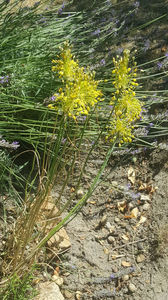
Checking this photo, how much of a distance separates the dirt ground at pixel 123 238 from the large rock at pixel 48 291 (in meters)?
0.12

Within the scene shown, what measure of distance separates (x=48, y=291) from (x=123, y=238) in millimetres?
692

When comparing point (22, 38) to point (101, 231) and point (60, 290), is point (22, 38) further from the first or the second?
point (60, 290)

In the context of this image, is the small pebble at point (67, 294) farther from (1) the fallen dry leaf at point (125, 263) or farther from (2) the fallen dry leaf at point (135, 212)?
(2) the fallen dry leaf at point (135, 212)

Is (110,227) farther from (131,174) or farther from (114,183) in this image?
(131,174)

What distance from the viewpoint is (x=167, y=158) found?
9.37ft

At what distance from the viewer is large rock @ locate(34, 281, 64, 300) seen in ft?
6.91

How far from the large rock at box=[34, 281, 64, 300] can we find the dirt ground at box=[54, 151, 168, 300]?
0.12m

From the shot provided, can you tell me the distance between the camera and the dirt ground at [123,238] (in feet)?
7.73

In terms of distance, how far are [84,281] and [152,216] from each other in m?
0.69

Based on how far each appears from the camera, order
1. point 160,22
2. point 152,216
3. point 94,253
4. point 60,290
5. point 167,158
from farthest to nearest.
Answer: point 160,22 → point 167,158 → point 152,216 → point 94,253 → point 60,290

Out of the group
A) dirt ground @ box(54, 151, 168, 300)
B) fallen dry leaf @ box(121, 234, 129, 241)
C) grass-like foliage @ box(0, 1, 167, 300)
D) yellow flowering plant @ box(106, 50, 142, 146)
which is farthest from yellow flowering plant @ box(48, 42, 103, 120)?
fallen dry leaf @ box(121, 234, 129, 241)

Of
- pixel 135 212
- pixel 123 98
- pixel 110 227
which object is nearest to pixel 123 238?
pixel 110 227

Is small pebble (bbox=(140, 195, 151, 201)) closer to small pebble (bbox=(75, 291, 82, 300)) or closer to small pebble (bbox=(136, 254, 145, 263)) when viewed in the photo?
small pebble (bbox=(136, 254, 145, 263))

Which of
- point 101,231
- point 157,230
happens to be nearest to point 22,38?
point 101,231
